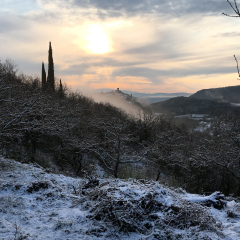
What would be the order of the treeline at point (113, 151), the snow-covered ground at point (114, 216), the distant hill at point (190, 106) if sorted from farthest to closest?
the distant hill at point (190, 106), the treeline at point (113, 151), the snow-covered ground at point (114, 216)

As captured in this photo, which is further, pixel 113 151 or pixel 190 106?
pixel 190 106

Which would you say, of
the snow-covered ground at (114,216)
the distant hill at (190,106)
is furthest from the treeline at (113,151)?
the distant hill at (190,106)

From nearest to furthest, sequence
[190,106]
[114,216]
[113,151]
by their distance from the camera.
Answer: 1. [114,216]
2. [113,151]
3. [190,106]

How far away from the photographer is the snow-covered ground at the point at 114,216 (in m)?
3.21

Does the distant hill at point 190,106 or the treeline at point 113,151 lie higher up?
the distant hill at point 190,106

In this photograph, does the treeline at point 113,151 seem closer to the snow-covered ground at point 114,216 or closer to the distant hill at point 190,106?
the snow-covered ground at point 114,216

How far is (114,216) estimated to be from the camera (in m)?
3.54

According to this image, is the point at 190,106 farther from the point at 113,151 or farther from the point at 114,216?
the point at 114,216

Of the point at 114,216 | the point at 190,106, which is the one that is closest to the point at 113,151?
the point at 114,216

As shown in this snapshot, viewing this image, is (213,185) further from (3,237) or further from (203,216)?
(3,237)

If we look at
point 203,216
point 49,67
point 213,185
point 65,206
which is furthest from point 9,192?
point 49,67

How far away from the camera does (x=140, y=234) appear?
10.8 feet

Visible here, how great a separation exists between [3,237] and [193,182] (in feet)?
60.5

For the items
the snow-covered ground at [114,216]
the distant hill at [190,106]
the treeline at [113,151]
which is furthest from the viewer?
the distant hill at [190,106]
